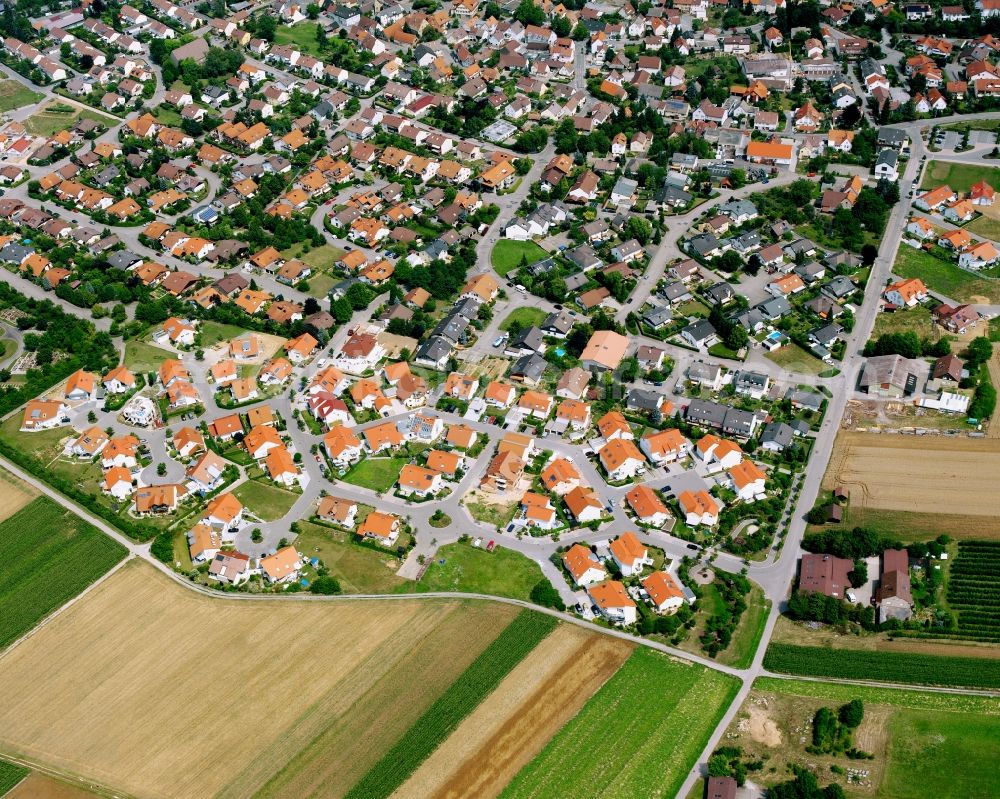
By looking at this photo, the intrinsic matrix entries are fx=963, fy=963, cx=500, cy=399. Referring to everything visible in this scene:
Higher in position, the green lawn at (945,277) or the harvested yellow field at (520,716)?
the green lawn at (945,277)

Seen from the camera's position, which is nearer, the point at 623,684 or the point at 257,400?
the point at 623,684

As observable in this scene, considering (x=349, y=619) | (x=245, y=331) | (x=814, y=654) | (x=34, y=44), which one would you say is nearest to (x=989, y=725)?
(x=814, y=654)

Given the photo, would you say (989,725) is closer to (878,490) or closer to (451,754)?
(878,490)

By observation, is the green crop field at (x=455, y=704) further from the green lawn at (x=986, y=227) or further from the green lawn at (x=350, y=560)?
the green lawn at (x=986, y=227)

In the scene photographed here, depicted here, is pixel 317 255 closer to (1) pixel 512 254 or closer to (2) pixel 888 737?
(1) pixel 512 254

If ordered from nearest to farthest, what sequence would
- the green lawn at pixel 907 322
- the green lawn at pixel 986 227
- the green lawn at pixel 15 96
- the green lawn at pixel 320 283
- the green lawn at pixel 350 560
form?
the green lawn at pixel 350 560, the green lawn at pixel 907 322, the green lawn at pixel 320 283, the green lawn at pixel 986 227, the green lawn at pixel 15 96

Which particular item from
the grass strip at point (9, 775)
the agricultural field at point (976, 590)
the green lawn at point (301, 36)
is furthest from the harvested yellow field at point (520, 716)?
the green lawn at point (301, 36)
